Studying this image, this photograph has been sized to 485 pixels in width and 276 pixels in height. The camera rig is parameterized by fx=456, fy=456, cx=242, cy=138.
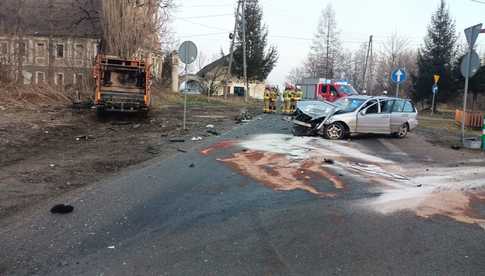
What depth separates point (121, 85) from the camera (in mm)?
21797

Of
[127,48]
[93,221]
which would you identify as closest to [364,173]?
[93,221]

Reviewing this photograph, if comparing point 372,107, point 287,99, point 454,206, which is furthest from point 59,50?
point 454,206

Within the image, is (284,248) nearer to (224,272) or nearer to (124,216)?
(224,272)

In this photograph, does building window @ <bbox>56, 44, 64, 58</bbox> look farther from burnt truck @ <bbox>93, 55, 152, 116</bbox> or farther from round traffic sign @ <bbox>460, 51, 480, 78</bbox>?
round traffic sign @ <bbox>460, 51, 480, 78</bbox>

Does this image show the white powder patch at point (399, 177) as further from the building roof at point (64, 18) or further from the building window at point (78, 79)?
the building roof at point (64, 18)

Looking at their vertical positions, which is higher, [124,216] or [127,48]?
[127,48]

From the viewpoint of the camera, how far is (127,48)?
32656 millimetres

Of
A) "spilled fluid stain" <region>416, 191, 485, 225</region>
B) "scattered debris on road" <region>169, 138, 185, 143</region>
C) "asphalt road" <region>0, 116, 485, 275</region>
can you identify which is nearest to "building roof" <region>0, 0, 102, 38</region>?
"scattered debris on road" <region>169, 138, 185, 143</region>

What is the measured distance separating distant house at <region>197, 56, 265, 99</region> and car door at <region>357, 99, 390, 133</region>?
98.8 ft

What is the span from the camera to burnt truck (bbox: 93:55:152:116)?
20.5 m

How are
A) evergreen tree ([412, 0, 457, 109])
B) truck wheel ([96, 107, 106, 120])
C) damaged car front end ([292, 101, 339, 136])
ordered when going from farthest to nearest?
evergreen tree ([412, 0, 457, 109]) < truck wheel ([96, 107, 106, 120]) < damaged car front end ([292, 101, 339, 136])

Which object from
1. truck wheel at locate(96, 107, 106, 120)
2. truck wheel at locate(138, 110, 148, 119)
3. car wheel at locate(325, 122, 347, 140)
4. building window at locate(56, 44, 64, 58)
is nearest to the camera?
car wheel at locate(325, 122, 347, 140)

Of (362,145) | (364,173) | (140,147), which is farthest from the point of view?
(362,145)

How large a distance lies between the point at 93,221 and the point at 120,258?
1.30m
